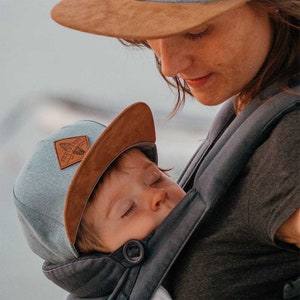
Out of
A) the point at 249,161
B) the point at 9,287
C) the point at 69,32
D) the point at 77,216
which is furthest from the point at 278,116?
the point at 69,32

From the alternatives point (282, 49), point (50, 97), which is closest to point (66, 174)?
point (282, 49)

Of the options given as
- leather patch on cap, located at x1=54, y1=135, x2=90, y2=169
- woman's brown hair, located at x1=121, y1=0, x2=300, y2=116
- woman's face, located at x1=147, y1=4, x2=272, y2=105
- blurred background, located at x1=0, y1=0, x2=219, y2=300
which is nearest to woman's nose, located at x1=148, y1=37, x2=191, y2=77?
woman's face, located at x1=147, y1=4, x2=272, y2=105

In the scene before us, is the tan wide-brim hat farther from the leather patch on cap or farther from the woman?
the leather patch on cap

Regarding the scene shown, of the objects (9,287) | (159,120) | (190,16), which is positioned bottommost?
(9,287)

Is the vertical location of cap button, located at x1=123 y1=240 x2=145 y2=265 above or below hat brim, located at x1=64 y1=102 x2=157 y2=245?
below

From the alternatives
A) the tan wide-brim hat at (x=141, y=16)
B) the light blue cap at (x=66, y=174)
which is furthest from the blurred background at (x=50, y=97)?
the tan wide-brim hat at (x=141, y=16)

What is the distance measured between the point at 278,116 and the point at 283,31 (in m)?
0.13

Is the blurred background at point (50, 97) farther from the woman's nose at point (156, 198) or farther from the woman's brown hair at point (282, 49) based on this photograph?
the woman's brown hair at point (282, 49)

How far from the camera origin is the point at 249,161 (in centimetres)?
97

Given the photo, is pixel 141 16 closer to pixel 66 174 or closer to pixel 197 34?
pixel 197 34

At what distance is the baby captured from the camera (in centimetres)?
113

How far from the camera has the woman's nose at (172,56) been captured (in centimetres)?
102

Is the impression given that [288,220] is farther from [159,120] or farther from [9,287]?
[159,120]

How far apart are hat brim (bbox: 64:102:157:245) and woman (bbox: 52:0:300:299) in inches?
5.6
